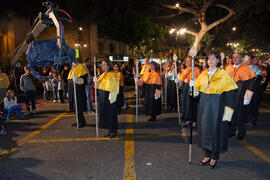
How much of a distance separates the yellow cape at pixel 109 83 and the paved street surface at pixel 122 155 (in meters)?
1.20

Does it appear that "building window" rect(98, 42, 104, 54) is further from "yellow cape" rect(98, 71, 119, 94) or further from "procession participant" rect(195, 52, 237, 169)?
"procession participant" rect(195, 52, 237, 169)

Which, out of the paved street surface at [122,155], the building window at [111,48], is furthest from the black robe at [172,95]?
the building window at [111,48]

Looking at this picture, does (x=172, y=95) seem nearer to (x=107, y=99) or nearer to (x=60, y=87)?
(x=107, y=99)

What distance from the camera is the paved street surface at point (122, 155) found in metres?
3.58

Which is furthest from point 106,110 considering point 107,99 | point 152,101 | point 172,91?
point 172,91

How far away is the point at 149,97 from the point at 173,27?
50.3ft

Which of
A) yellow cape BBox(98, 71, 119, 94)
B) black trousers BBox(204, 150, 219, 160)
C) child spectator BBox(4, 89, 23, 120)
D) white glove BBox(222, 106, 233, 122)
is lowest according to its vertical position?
black trousers BBox(204, 150, 219, 160)

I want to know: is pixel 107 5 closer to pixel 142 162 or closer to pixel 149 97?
pixel 149 97

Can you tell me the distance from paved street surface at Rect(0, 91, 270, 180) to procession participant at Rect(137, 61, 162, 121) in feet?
2.08

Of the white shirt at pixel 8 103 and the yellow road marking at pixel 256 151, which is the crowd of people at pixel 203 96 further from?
the yellow road marking at pixel 256 151

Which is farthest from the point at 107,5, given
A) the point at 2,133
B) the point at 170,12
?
the point at 2,133

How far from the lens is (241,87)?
16.3 ft

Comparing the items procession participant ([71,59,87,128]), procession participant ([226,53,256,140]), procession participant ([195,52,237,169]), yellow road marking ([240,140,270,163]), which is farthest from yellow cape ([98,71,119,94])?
yellow road marking ([240,140,270,163])

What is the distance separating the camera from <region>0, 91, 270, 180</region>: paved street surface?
11.7ft
